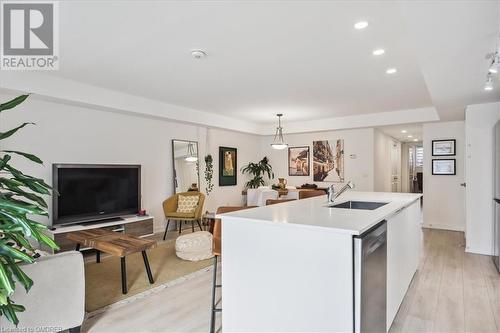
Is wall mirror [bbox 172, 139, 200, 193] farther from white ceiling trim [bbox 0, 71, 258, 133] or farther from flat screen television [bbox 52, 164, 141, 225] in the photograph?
flat screen television [bbox 52, 164, 141, 225]

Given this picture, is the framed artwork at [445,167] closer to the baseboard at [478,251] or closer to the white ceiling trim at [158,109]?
the white ceiling trim at [158,109]

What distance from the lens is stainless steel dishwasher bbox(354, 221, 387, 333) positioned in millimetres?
1646

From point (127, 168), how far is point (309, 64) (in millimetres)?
3486

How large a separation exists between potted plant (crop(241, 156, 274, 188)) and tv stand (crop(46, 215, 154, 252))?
11.2 ft

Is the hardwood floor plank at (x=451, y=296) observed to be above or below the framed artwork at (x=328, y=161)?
below

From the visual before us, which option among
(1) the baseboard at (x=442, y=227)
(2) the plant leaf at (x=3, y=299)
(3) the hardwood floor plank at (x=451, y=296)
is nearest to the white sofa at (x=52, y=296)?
(2) the plant leaf at (x=3, y=299)

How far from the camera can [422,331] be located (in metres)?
2.36

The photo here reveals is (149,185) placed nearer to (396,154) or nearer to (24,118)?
(24,118)

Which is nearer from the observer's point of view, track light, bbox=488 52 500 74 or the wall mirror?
track light, bbox=488 52 500 74

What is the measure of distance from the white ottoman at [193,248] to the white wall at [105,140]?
1.94 m

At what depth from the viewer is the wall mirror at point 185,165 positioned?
6.34m

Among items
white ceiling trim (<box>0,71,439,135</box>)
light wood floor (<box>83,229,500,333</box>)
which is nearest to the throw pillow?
white ceiling trim (<box>0,71,439,135</box>)

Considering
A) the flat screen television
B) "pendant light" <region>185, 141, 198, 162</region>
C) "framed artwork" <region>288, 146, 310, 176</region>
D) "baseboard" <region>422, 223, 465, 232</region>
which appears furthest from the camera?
"framed artwork" <region>288, 146, 310, 176</region>

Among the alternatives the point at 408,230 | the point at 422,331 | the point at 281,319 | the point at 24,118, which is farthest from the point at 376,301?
the point at 24,118
